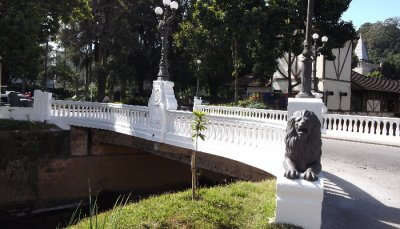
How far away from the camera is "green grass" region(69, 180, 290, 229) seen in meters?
5.54

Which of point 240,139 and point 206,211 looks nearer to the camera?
point 206,211

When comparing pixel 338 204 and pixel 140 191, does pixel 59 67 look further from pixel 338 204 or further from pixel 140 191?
pixel 338 204

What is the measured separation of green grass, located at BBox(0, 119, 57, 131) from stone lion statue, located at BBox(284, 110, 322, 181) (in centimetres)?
1396

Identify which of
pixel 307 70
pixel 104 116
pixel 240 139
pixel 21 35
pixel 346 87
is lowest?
pixel 240 139

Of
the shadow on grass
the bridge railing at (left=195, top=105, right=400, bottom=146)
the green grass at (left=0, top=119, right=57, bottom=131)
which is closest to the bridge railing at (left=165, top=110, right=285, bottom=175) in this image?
the shadow on grass

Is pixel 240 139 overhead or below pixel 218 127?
below

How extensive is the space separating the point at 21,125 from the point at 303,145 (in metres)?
14.5

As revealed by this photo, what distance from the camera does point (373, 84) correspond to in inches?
1400

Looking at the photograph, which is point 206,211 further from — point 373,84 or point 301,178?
point 373,84

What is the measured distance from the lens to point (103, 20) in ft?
100

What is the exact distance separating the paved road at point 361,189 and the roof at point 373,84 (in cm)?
2482

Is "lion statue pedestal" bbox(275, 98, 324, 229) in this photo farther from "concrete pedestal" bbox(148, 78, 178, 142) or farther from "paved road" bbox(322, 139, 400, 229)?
"concrete pedestal" bbox(148, 78, 178, 142)

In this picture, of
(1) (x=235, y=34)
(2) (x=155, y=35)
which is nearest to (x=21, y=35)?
(1) (x=235, y=34)

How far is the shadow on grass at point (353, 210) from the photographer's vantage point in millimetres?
5262
